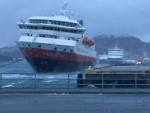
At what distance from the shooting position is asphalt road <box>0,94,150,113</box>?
1694 cm

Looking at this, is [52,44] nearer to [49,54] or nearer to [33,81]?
[49,54]

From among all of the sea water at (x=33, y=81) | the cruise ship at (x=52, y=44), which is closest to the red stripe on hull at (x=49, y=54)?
the cruise ship at (x=52, y=44)

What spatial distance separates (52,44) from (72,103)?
49.6 meters

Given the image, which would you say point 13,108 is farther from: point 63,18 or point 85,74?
point 63,18

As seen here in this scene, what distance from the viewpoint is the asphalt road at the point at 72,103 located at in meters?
16.9

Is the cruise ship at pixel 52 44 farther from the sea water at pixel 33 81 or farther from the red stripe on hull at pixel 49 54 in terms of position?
the sea water at pixel 33 81

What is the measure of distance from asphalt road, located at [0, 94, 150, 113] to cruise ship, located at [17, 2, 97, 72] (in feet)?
148

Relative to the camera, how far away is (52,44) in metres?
68.9

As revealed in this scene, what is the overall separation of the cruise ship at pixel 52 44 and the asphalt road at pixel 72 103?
4521cm

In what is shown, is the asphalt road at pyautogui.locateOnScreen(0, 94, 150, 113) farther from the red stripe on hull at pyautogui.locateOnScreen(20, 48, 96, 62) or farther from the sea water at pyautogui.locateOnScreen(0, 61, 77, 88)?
the red stripe on hull at pyautogui.locateOnScreen(20, 48, 96, 62)

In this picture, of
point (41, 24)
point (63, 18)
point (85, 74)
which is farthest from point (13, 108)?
point (63, 18)

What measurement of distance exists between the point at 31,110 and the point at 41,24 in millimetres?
56433

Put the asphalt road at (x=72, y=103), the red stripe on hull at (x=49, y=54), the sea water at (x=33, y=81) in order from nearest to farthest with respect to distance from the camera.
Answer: the asphalt road at (x=72, y=103) < the sea water at (x=33, y=81) < the red stripe on hull at (x=49, y=54)

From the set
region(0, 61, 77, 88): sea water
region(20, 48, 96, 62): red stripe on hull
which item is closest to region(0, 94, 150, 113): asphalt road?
region(0, 61, 77, 88): sea water
